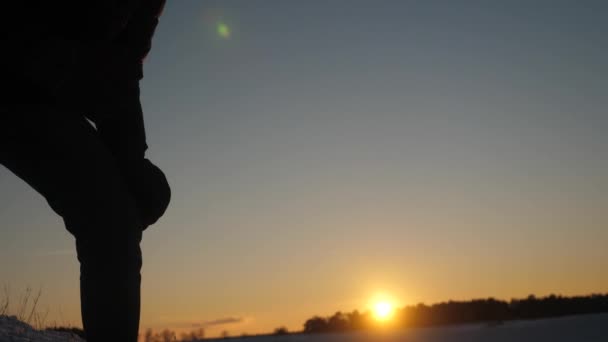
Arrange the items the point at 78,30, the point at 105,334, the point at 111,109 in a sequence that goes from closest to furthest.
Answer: the point at 105,334, the point at 78,30, the point at 111,109

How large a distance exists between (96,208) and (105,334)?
0.92ft

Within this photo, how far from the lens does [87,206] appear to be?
1146 millimetres

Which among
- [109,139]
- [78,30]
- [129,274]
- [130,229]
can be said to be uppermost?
[78,30]

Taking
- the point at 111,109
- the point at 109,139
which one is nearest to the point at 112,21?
the point at 111,109

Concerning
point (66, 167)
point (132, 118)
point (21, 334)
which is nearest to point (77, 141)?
point (66, 167)

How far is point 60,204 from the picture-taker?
1176mm

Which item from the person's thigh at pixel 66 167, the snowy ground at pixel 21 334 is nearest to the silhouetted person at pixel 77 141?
the person's thigh at pixel 66 167

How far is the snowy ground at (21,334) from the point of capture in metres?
2.26

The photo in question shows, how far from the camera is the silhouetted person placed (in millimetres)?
1132

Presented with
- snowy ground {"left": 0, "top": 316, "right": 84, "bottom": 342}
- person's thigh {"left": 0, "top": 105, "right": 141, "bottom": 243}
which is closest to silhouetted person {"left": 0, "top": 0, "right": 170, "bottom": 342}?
person's thigh {"left": 0, "top": 105, "right": 141, "bottom": 243}

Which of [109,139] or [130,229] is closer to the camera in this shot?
[130,229]

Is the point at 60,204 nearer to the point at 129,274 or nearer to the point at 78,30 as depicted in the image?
the point at 129,274

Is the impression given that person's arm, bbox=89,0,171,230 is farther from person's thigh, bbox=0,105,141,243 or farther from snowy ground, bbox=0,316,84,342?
snowy ground, bbox=0,316,84,342

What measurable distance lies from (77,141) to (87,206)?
15cm
